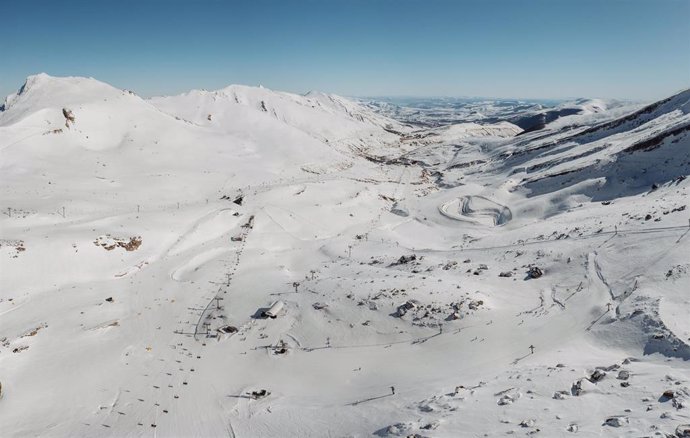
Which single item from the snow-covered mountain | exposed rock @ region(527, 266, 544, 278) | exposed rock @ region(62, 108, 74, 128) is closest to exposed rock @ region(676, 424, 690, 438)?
the snow-covered mountain

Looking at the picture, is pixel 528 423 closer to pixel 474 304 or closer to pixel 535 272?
pixel 474 304

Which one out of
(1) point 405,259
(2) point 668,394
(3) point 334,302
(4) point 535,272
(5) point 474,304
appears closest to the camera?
(2) point 668,394

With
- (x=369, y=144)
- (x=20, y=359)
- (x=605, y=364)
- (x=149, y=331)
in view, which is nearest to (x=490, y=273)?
(x=605, y=364)

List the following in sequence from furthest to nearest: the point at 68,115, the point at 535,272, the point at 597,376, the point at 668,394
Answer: the point at 68,115, the point at 535,272, the point at 597,376, the point at 668,394

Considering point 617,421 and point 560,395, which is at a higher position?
point 617,421

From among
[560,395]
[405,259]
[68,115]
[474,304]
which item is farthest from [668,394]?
[68,115]

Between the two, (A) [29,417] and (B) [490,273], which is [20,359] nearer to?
(A) [29,417]

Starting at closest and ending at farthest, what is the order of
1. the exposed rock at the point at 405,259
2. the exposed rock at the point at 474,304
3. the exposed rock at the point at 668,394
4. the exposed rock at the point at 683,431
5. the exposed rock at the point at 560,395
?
the exposed rock at the point at 683,431 < the exposed rock at the point at 668,394 < the exposed rock at the point at 560,395 < the exposed rock at the point at 474,304 < the exposed rock at the point at 405,259

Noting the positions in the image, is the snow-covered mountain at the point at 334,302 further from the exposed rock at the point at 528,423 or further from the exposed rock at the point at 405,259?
the exposed rock at the point at 405,259

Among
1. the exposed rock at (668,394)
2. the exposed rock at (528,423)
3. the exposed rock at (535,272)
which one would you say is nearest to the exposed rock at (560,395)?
the exposed rock at (528,423)
